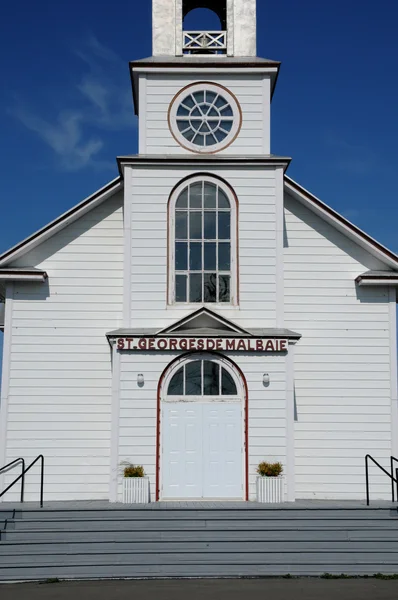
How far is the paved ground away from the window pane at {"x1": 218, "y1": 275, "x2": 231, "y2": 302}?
680cm

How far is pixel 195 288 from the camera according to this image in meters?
18.2

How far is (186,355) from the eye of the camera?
17.5 m

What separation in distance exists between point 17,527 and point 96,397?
428 cm

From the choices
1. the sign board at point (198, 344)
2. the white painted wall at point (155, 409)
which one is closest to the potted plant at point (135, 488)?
the white painted wall at point (155, 409)

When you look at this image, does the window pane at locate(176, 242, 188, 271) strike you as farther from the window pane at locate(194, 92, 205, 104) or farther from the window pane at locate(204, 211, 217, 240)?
the window pane at locate(194, 92, 205, 104)

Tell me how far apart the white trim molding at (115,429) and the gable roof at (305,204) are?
363 centimetres

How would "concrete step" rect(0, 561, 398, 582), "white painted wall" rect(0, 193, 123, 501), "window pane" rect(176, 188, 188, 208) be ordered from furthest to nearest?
"window pane" rect(176, 188, 188, 208) → "white painted wall" rect(0, 193, 123, 501) → "concrete step" rect(0, 561, 398, 582)

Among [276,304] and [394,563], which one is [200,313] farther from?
[394,563]

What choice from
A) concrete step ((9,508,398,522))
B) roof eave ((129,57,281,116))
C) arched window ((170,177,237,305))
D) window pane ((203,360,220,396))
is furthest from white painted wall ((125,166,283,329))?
concrete step ((9,508,398,522))

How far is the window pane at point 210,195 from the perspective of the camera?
18.6m

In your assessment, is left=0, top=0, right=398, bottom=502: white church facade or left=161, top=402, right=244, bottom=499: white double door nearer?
left=161, top=402, right=244, bottom=499: white double door

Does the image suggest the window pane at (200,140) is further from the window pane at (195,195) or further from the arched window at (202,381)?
the arched window at (202,381)

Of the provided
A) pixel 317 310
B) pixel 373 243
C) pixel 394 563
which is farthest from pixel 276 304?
pixel 394 563

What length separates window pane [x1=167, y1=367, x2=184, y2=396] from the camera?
17422 millimetres
